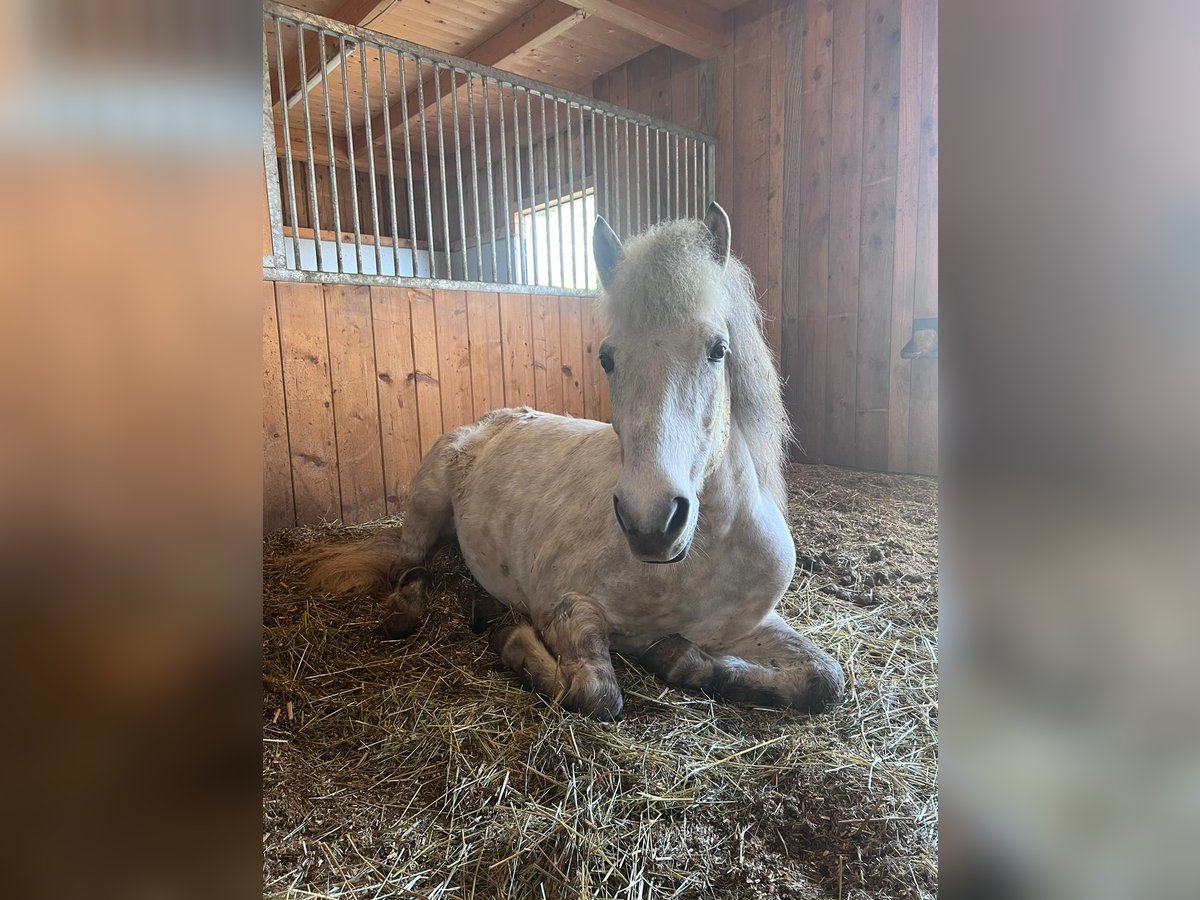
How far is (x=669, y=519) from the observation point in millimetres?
865

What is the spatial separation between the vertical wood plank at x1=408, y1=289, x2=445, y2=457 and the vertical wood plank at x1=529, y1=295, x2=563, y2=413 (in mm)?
553

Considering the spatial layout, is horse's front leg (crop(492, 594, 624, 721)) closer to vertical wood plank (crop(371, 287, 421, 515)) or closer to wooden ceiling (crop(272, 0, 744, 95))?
vertical wood plank (crop(371, 287, 421, 515))

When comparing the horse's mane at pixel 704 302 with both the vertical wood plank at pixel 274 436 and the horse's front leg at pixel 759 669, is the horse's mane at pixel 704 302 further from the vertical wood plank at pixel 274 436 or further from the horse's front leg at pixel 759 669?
the vertical wood plank at pixel 274 436

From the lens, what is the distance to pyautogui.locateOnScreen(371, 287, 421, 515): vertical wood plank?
2.50 m

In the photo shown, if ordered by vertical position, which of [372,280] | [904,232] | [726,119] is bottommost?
[372,280]

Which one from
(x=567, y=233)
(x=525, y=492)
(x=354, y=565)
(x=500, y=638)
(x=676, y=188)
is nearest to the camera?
(x=500, y=638)

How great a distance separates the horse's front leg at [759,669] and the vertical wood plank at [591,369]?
219 cm

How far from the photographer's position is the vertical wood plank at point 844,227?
3.03 meters

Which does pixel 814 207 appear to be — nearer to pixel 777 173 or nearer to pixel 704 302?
pixel 777 173

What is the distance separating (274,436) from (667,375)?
1.86 meters

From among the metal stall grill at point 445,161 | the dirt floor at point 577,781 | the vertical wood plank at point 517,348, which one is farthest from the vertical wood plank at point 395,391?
the dirt floor at point 577,781
